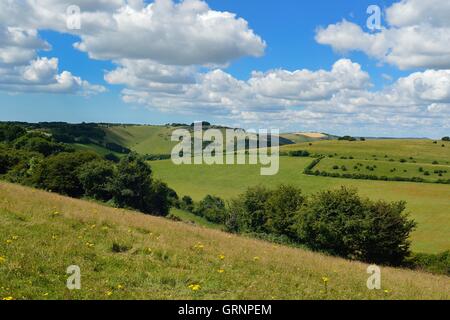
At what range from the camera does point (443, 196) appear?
96.9m

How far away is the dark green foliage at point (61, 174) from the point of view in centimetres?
6525

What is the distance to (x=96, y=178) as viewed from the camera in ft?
228

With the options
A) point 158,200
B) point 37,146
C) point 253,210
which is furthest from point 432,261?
point 37,146

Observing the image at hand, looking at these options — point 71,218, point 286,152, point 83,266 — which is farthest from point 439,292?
point 286,152

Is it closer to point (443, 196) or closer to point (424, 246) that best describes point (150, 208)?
point (424, 246)

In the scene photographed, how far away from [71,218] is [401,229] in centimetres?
3787

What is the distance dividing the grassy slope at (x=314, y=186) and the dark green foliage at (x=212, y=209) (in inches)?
180

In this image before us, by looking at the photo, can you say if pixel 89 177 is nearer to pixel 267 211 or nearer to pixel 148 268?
pixel 267 211

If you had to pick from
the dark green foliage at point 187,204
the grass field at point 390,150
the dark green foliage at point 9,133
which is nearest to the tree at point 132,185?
the dark green foliage at point 187,204

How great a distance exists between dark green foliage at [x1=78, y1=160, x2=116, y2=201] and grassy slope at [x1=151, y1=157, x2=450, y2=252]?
43451 mm

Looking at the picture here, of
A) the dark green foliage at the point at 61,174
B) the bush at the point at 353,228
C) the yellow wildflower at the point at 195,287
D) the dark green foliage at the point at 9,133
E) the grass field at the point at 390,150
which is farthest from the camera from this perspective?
the grass field at the point at 390,150

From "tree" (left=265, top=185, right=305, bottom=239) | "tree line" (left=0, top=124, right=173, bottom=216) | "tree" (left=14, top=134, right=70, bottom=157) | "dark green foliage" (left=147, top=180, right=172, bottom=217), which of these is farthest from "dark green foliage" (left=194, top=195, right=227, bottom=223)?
"tree" (left=265, top=185, right=305, bottom=239)

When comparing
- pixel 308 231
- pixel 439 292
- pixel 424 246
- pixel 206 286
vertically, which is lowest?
pixel 424 246

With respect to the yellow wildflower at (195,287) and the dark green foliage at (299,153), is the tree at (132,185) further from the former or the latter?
the dark green foliage at (299,153)
